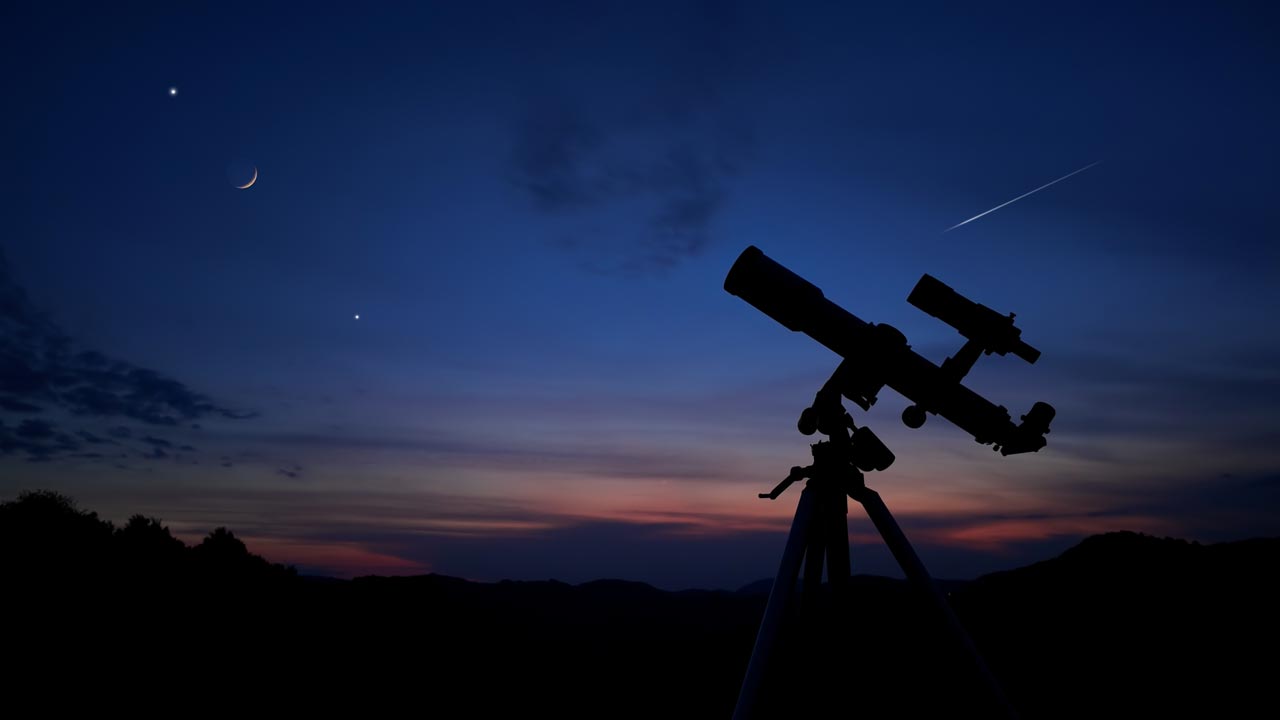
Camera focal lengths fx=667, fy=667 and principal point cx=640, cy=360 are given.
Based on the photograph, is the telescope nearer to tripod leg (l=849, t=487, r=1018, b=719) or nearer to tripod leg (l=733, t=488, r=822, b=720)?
tripod leg (l=849, t=487, r=1018, b=719)

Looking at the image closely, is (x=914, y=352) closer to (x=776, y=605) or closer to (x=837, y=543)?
(x=837, y=543)

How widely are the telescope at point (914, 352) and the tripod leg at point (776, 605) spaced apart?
119 cm

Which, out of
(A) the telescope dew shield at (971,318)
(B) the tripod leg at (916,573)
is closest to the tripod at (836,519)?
(B) the tripod leg at (916,573)

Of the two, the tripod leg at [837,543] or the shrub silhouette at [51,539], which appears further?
the shrub silhouette at [51,539]

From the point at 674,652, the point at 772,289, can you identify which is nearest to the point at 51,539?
the point at 674,652

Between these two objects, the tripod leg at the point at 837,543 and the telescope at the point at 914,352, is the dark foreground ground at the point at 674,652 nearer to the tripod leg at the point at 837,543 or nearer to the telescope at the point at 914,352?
the tripod leg at the point at 837,543

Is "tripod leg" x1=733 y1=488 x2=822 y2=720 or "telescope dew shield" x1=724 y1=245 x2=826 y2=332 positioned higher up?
"telescope dew shield" x1=724 y1=245 x2=826 y2=332

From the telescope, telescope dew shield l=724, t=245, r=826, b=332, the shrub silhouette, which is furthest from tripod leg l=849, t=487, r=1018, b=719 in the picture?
the shrub silhouette

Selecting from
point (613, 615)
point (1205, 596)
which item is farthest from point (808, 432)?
point (613, 615)

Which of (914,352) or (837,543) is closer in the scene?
(837,543)

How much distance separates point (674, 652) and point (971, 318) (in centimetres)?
1410

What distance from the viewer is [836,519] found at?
4.80 m

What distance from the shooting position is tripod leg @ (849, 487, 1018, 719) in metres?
4.23

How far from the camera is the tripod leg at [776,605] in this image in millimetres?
3779
